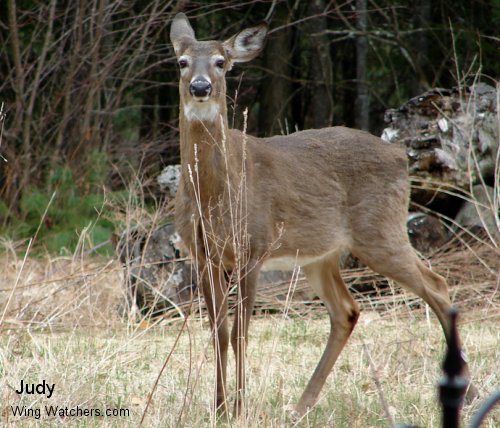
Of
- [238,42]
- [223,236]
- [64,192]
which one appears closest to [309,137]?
[238,42]

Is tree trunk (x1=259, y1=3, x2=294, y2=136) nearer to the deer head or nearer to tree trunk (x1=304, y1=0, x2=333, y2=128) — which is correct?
tree trunk (x1=304, y1=0, x2=333, y2=128)

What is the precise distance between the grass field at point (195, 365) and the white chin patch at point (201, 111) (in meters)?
1.08

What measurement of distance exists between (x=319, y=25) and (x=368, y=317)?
6.04 metres

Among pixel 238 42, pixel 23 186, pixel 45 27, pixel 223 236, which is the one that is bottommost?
pixel 23 186

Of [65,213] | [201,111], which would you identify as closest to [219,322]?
[201,111]

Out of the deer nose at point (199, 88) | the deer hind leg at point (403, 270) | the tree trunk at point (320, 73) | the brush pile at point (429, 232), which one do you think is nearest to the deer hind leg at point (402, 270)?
the deer hind leg at point (403, 270)

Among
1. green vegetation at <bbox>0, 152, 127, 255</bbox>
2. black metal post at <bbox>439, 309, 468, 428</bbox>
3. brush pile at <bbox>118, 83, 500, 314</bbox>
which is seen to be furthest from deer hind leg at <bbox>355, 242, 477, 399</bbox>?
black metal post at <bbox>439, 309, 468, 428</bbox>

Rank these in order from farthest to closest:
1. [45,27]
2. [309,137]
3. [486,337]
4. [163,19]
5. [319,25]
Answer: [319,25]
[45,27]
[163,19]
[486,337]
[309,137]

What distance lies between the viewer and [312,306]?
701 centimetres

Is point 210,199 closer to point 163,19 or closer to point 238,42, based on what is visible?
point 238,42

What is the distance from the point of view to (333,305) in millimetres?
5320

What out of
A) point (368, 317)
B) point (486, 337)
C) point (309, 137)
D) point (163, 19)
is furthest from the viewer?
point (163, 19)

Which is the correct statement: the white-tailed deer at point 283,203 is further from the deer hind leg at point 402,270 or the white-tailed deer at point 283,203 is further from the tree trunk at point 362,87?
the tree trunk at point 362,87

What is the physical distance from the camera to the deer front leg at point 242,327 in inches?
169
